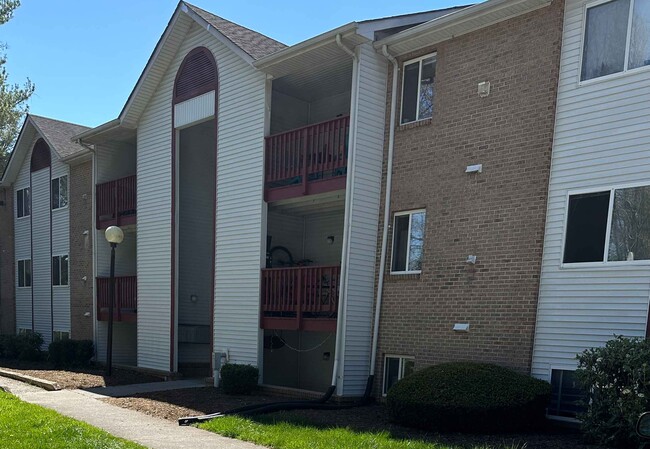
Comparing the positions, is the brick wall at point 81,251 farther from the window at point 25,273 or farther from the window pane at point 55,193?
the window at point 25,273

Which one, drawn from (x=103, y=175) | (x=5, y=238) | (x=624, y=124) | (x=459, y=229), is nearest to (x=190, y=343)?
(x=103, y=175)

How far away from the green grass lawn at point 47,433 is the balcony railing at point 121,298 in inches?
287

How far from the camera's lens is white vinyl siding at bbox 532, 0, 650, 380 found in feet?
25.2

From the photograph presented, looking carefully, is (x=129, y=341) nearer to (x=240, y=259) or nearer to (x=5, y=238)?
(x=240, y=259)

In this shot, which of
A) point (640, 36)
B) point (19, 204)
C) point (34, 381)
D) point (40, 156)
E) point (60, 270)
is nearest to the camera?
point (640, 36)

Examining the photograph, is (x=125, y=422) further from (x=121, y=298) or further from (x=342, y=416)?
(x=121, y=298)

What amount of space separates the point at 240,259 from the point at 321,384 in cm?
385

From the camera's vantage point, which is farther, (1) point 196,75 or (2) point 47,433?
(1) point 196,75

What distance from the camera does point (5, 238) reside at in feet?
79.7

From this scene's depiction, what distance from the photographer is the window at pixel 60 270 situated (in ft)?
66.1

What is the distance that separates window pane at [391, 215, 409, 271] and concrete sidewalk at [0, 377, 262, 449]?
15.7 ft

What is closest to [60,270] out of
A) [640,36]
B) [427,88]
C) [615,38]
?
[427,88]

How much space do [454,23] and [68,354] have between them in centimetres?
1488

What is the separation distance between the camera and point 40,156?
2166cm
